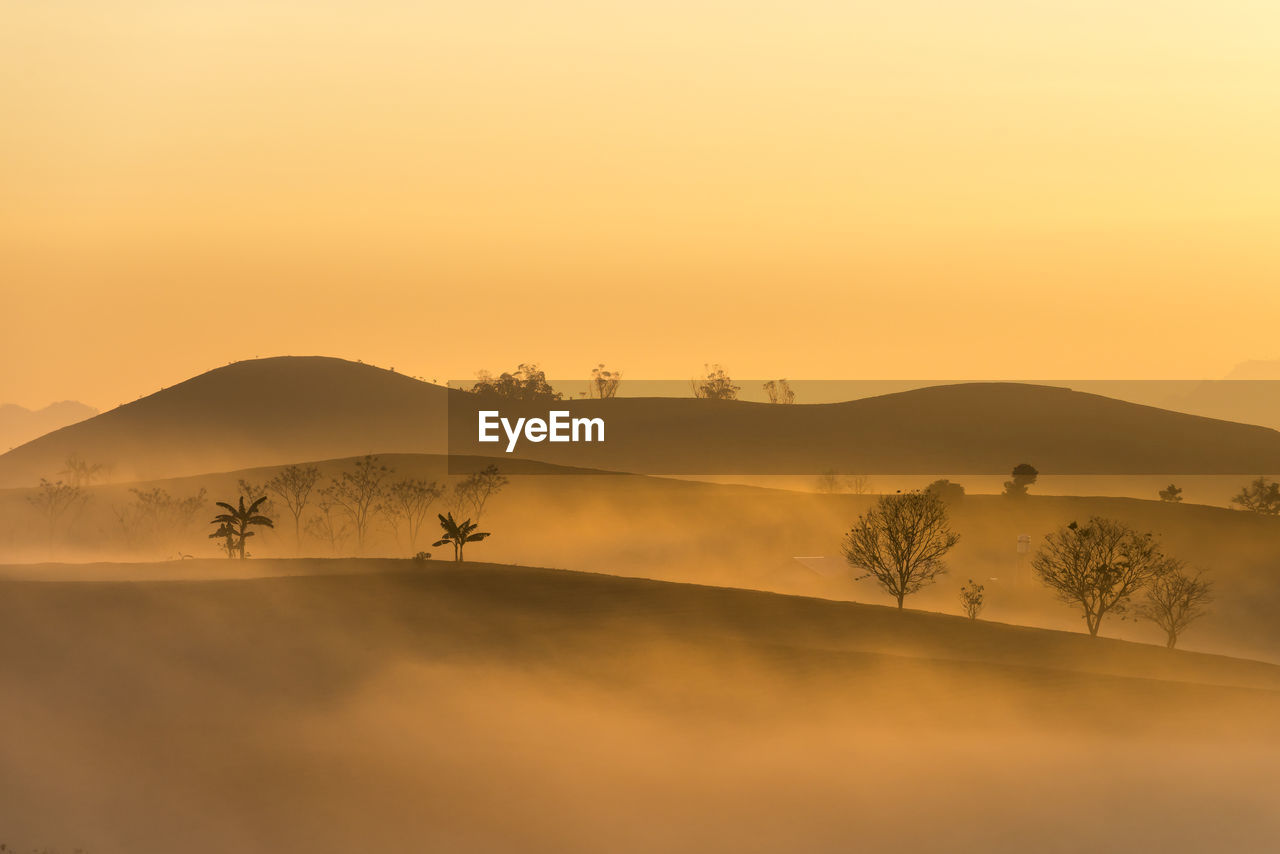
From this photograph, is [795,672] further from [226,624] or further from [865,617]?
[226,624]

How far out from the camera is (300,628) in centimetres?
6044

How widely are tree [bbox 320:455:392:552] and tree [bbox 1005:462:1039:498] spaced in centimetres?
6347

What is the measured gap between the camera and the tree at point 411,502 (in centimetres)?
14050

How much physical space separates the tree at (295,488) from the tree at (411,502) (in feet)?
29.9

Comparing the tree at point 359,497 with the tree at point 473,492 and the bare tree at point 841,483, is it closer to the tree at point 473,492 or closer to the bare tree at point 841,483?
the tree at point 473,492

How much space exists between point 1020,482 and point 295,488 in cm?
7688

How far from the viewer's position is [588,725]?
4909cm

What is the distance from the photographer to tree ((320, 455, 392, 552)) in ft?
465

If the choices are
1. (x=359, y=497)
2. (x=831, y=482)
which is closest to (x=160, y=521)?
(x=359, y=497)

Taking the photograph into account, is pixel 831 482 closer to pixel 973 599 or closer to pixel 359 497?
pixel 359 497

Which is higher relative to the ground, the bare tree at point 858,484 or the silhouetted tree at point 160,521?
the bare tree at point 858,484

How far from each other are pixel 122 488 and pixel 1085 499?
11029 cm

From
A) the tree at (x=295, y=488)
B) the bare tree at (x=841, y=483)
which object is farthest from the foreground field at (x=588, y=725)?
the bare tree at (x=841, y=483)

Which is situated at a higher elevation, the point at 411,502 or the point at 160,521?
the point at 411,502
